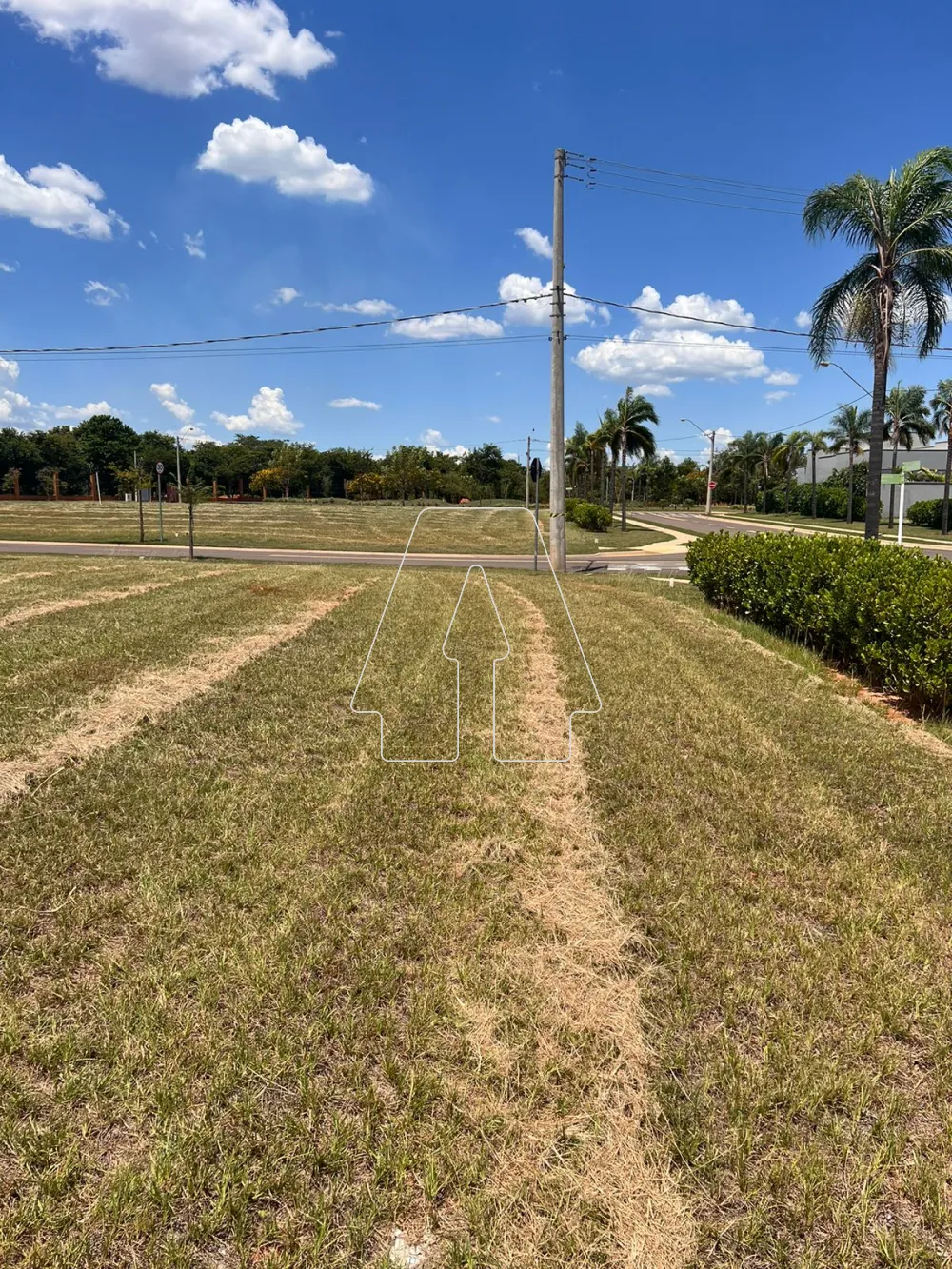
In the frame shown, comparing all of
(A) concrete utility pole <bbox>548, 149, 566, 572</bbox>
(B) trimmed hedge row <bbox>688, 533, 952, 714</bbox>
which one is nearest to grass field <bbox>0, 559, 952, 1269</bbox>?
(B) trimmed hedge row <bbox>688, 533, 952, 714</bbox>

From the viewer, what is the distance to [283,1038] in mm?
2438

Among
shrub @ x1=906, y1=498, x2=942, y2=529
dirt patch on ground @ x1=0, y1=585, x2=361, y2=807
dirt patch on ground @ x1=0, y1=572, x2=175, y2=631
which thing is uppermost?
shrub @ x1=906, y1=498, x2=942, y2=529

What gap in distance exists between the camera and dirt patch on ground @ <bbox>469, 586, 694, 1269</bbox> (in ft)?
6.10

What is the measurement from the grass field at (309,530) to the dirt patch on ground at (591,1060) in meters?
23.6

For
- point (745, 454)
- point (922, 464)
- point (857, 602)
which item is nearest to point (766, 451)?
point (745, 454)

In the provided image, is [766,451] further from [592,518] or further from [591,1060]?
[591,1060]

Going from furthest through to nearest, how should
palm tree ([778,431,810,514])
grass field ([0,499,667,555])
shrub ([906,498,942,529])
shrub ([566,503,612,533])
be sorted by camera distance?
1. palm tree ([778,431,810,514])
2. shrub ([906,498,942,529])
3. shrub ([566,503,612,533])
4. grass field ([0,499,667,555])

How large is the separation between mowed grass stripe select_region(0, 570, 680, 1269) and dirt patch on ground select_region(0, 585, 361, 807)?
329 mm

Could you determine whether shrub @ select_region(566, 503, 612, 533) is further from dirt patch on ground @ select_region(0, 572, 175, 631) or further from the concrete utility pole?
dirt patch on ground @ select_region(0, 572, 175, 631)

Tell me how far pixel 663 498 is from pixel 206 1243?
93.2m

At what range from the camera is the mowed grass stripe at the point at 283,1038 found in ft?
6.09

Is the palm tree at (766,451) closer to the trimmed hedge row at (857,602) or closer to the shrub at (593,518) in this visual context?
the shrub at (593,518)

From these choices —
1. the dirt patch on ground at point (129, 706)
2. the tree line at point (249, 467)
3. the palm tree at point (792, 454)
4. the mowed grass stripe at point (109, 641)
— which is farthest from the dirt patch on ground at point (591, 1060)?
the palm tree at point (792, 454)

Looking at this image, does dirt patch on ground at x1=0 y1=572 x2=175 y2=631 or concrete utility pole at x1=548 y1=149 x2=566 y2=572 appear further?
concrete utility pole at x1=548 y1=149 x2=566 y2=572
